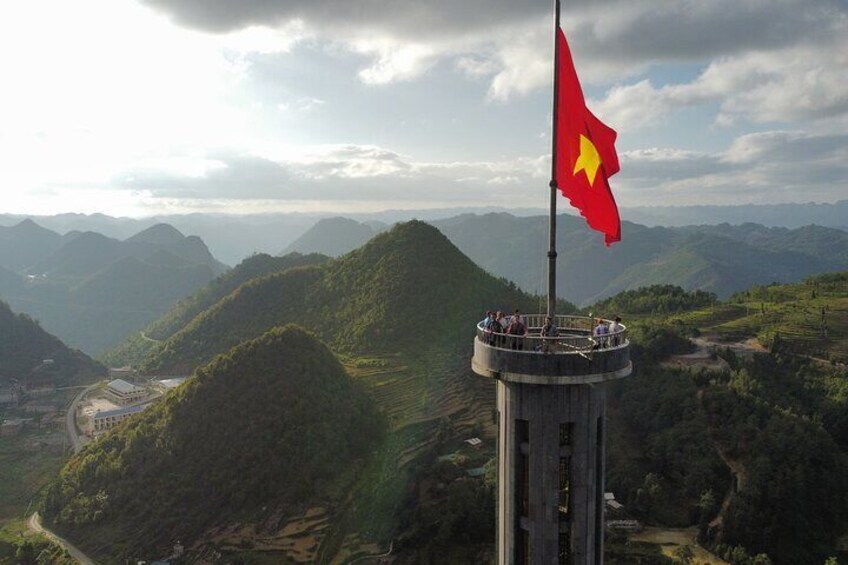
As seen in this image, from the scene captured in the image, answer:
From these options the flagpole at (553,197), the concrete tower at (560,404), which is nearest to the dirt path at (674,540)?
the concrete tower at (560,404)

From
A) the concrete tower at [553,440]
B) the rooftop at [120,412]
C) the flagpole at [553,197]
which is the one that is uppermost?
the flagpole at [553,197]

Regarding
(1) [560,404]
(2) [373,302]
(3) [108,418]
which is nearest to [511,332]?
(1) [560,404]

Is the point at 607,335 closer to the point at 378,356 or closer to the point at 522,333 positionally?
the point at 522,333

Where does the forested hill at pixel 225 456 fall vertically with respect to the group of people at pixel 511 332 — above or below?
below

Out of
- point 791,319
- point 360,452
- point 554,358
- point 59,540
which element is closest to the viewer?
point 554,358

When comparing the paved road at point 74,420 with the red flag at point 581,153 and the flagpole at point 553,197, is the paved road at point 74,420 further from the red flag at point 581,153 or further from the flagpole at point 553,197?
Answer: the red flag at point 581,153

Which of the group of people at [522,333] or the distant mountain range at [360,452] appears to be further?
the distant mountain range at [360,452]

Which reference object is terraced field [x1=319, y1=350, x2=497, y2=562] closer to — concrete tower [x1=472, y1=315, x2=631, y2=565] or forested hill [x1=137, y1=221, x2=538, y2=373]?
forested hill [x1=137, y1=221, x2=538, y2=373]

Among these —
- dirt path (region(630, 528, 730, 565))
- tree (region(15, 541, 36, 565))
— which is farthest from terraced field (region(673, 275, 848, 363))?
tree (region(15, 541, 36, 565))
